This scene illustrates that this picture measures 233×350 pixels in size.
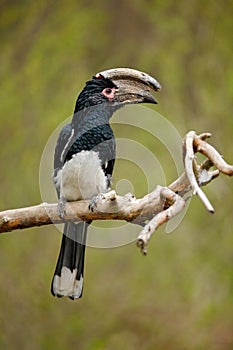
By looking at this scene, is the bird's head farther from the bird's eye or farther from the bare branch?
the bare branch

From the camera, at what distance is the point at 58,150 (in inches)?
131

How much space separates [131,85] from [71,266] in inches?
30.7

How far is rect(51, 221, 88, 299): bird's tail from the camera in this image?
3391 millimetres

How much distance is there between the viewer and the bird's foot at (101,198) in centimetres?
271

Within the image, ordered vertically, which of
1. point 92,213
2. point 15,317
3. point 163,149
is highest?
point 163,149

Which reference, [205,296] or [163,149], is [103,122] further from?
[205,296]

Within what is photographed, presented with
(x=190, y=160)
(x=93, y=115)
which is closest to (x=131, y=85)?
(x=93, y=115)

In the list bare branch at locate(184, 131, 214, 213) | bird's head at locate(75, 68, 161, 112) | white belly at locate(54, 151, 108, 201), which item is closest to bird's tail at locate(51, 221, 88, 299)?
white belly at locate(54, 151, 108, 201)

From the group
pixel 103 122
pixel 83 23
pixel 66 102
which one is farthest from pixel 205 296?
pixel 103 122

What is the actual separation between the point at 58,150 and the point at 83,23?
2005 millimetres

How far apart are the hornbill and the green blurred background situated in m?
1.51

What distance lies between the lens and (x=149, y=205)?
265cm

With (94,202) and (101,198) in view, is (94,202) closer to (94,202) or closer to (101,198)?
(94,202)

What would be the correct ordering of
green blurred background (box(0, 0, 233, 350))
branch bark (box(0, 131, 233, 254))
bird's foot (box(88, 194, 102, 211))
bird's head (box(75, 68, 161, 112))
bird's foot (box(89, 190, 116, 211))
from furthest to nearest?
green blurred background (box(0, 0, 233, 350)), bird's head (box(75, 68, 161, 112)), bird's foot (box(88, 194, 102, 211)), bird's foot (box(89, 190, 116, 211)), branch bark (box(0, 131, 233, 254))
